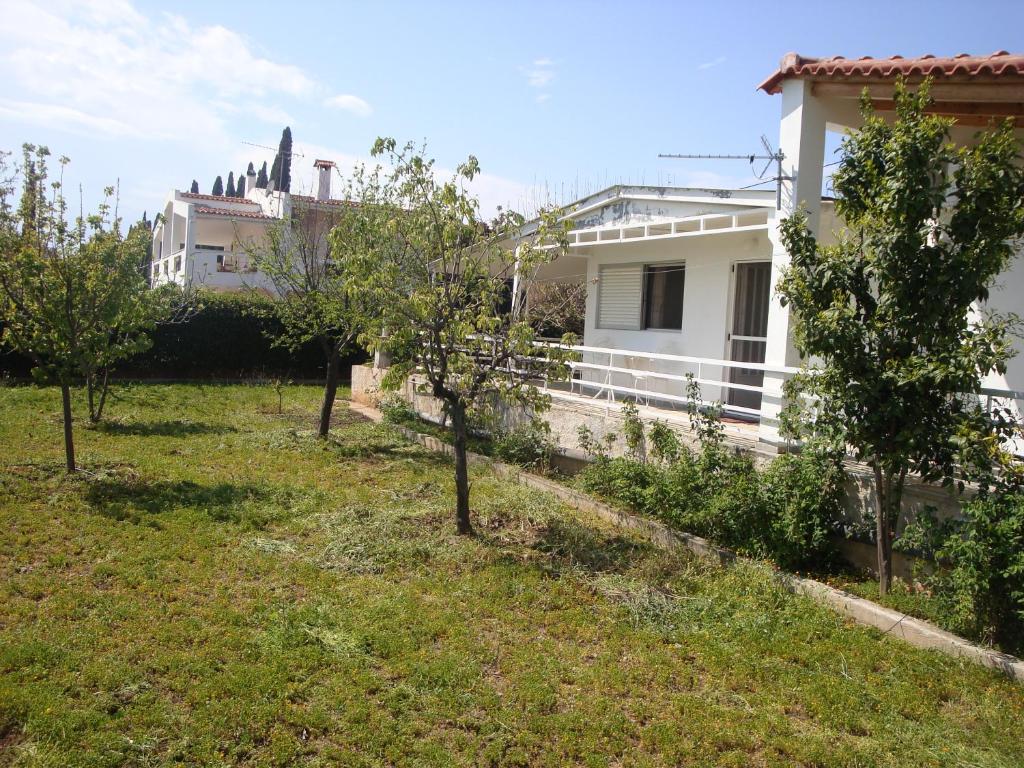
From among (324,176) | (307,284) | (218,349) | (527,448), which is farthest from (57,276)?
(324,176)

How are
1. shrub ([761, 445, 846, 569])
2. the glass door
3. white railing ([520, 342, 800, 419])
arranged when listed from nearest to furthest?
shrub ([761, 445, 846, 569]) → white railing ([520, 342, 800, 419]) → the glass door

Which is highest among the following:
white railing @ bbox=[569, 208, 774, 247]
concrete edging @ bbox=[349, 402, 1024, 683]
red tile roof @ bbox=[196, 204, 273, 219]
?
red tile roof @ bbox=[196, 204, 273, 219]

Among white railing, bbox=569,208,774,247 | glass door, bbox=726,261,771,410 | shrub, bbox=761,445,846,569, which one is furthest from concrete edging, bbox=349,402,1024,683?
white railing, bbox=569,208,774,247

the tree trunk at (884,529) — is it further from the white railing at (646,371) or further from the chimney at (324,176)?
the chimney at (324,176)

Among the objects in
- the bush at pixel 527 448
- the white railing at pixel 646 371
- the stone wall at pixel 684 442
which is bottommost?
the bush at pixel 527 448

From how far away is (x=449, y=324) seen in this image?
7352 mm

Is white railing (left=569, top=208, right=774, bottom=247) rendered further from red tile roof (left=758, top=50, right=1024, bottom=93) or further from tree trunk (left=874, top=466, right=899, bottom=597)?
tree trunk (left=874, top=466, right=899, bottom=597)

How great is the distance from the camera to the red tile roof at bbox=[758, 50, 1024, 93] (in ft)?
21.3

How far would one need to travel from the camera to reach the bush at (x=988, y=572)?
4.99 metres

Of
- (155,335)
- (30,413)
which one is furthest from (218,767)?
(155,335)

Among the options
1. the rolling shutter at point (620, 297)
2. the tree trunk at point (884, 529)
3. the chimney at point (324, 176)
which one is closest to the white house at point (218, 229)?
the chimney at point (324, 176)

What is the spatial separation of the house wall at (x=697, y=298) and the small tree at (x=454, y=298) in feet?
14.4

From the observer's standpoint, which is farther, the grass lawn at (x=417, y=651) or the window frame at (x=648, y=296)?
the window frame at (x=648, y=296)

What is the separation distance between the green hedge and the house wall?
33.0 ft
